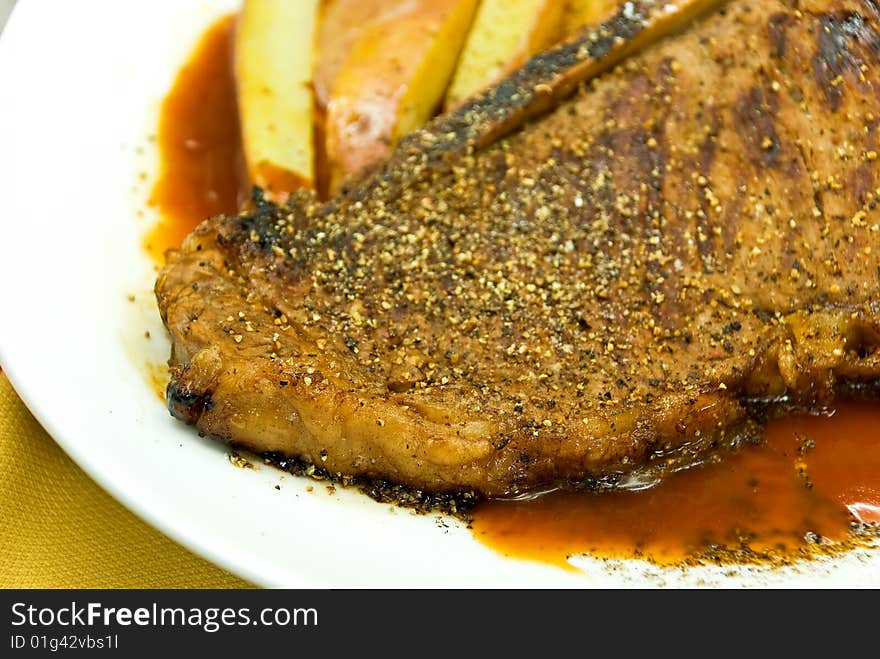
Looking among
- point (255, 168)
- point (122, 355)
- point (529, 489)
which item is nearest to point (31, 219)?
point (122, 355)

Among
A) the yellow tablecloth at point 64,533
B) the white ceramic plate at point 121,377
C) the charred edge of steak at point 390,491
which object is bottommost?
the yellow tablecloth at point 64,533

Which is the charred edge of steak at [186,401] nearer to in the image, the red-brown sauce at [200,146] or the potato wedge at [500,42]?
the red-brown sauce at [200,146]

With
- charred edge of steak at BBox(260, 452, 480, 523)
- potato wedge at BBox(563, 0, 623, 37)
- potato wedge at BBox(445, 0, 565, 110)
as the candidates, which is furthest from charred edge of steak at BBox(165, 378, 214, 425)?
potato wedge at BBox(563, 0, 623, 37)

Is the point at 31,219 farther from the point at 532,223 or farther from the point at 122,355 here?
the point at 532,223

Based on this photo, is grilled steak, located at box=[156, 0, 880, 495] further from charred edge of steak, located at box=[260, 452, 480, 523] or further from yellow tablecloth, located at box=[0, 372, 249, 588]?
yellow tablecloth, located at box=[0, 372, 249, 588]

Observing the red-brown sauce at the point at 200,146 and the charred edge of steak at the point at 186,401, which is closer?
the charred edge of steak at the point at 186,401

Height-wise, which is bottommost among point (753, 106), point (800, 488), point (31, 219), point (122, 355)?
point (800, 488)

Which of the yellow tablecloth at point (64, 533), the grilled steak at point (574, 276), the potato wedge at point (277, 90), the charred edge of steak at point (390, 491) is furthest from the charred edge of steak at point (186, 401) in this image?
the potato wedge at point (277, 90)
